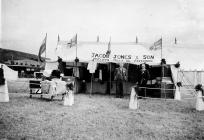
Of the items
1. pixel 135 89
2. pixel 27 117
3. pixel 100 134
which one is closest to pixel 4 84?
pixel 27 117

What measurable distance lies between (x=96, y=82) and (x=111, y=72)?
4.50 feet

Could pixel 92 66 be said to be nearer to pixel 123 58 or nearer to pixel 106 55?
pixel 106 55

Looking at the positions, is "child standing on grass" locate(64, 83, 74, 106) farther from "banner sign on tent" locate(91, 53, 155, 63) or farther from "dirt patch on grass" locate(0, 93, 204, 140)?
"banner sign on tent" locate(91, 53, 155, 63)

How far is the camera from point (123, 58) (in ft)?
46.1

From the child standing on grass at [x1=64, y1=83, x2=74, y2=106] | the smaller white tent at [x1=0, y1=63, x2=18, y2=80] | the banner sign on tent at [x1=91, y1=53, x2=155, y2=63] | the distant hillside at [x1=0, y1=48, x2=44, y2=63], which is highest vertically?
the distant hillside at [x1=0, y1=48, x2=44, y2=63]

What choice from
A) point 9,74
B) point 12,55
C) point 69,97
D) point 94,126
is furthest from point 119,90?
point 12,55

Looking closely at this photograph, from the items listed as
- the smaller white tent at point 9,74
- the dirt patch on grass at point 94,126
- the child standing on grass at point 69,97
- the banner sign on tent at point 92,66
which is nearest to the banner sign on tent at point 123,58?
the banner sign on tent at point 92,66

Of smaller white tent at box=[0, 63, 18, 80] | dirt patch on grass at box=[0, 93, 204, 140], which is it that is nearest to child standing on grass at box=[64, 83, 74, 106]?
dirt patch on grass at box=[0, 93, 204, 140]

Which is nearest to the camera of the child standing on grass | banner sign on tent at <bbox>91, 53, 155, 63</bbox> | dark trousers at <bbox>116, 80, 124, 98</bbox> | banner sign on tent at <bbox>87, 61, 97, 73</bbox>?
the child standing on grass

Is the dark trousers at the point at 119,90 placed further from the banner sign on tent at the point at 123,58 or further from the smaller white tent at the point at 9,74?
the smaller white tent at the point at 9,74

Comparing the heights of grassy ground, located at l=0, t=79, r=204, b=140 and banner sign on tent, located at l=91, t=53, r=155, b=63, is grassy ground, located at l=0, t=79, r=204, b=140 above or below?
below

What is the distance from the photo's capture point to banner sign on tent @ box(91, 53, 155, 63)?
13.9 meters

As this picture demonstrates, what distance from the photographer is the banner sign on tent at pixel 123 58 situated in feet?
45.5

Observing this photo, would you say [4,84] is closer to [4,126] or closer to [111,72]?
[4,126]
